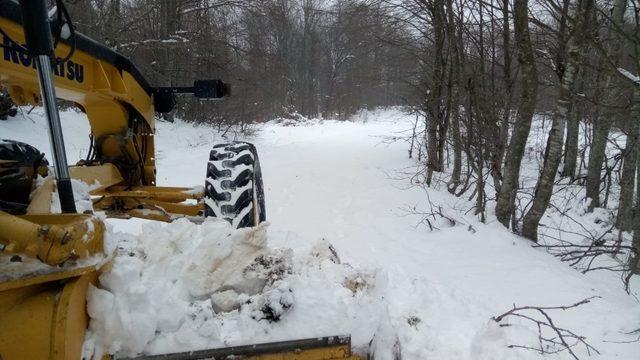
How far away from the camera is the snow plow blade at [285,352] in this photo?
1797 millimetres

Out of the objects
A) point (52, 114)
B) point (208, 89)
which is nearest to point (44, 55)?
point (52, 114)

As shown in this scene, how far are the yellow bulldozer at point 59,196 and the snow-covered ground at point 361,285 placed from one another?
0.11 m

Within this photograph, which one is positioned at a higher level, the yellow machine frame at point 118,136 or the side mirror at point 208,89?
the side mirror at point 208,89

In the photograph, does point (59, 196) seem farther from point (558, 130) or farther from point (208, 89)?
point (558, 130)

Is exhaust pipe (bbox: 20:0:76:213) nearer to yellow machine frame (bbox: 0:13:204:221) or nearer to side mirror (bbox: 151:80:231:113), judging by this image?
yellow machine frame (bbox: 0:13:204:221)

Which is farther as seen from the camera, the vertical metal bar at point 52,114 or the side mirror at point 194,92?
the side mirror at point 194,92

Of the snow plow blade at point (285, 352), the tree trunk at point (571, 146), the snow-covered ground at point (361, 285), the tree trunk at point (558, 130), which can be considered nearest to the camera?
the snow plow blade at point (285, 352)

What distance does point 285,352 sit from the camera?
1.86 metres

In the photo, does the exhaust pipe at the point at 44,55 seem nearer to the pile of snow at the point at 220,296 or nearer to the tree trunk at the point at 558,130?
the pile of snow at the point at 220,296

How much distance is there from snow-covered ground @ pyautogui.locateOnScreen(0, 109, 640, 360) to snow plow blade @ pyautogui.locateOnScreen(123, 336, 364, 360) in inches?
2.6

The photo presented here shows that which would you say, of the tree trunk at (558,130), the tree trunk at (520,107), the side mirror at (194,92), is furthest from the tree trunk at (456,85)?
the side mirror at (194,92)

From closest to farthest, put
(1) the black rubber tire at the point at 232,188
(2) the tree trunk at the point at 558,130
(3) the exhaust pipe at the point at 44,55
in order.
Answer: (3) the exhaust pipe at the point at 44,55 < (1) the black rubber tire at the point at 232,188 < (2) the tree trunk at the point at 558,130

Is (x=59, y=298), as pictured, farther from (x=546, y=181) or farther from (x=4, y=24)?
(x=546, y=181)

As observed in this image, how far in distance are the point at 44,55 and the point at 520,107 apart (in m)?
5.94
